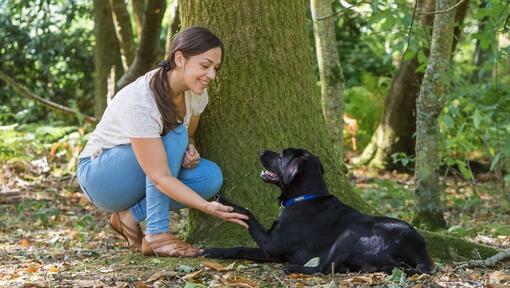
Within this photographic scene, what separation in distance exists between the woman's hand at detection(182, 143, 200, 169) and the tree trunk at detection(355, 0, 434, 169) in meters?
6.17

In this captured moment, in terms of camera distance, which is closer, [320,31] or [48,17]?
[320,31]

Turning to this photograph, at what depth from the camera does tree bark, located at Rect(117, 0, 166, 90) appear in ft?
25.0

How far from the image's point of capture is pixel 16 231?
6.77 metres

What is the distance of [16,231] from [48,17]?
22.2 feet

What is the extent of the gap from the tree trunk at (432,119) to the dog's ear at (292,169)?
2.22 meters

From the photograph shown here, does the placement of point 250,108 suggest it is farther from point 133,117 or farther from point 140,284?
point 140,284

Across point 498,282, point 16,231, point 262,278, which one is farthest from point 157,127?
point 16,231

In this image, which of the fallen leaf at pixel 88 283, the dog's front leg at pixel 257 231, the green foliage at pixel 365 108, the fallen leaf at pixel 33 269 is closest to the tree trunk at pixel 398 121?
the green foliage at pixel 365 108

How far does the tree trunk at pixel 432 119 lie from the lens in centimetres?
611

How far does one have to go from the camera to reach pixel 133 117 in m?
4.34

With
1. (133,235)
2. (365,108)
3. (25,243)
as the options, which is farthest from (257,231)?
(365,108)

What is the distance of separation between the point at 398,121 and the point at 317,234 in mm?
6513

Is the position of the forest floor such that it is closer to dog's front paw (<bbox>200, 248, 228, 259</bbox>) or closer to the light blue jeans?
dog's front paw (<bbox>200, 248, 228, 259</bbox>)

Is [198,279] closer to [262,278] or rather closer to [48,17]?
[262,278]
